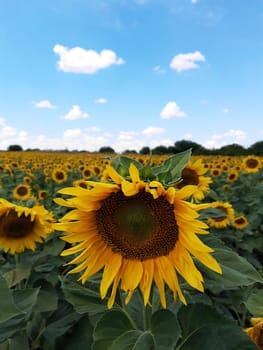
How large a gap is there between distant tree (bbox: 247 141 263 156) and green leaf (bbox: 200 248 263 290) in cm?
2295

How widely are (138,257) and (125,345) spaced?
0.97 feet

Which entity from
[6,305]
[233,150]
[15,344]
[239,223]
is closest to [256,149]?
[233,150]

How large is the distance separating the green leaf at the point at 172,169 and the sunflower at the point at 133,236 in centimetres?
7

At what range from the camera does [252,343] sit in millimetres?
1325

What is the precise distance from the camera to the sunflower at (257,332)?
51.7 inches

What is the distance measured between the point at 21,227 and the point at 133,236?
1621 millimetres

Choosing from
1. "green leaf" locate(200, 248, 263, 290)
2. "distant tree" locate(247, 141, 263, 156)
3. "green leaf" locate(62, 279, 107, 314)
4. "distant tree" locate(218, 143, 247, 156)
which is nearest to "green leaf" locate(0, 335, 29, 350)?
"green leaf" locate(62, 279, 107, 314)

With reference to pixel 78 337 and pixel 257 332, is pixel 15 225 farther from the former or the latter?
pixel 257 332

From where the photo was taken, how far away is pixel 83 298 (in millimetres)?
1632

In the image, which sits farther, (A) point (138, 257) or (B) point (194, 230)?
(A) point (138, 257)

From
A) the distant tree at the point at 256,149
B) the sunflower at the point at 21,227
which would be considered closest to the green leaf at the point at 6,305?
the sunflower at the point at 21,227

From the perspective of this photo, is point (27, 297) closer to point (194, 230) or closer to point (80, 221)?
point (80, 221)

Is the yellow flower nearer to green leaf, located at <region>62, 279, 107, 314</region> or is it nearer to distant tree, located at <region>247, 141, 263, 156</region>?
green leaf, located at <region>62, 279, 107, 314</region>

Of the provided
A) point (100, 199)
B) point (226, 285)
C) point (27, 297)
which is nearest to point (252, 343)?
point (226, 285)
